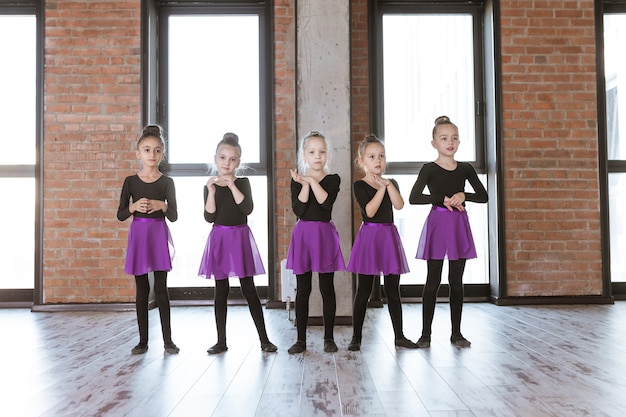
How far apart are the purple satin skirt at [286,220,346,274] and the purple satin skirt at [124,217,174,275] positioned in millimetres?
713

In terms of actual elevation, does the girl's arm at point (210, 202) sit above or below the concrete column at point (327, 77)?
below

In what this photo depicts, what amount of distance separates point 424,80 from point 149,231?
3.21 meters

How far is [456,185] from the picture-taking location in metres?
3.22

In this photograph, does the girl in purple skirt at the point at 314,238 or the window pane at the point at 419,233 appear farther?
the window pane at the point at 419,233

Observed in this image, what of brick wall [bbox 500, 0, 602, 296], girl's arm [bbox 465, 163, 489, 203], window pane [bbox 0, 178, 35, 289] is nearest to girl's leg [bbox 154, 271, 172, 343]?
girl's arm [bbox 465, 163, 489, 203]

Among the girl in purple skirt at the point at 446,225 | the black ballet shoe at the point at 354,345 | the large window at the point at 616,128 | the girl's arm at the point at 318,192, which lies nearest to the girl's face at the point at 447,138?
the girl in purple skirt at the point at 446,225

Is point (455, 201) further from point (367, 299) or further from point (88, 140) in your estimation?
point (88, 140)

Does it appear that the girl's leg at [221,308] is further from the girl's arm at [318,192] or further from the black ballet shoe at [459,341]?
the black ballet shoe at [459,341]

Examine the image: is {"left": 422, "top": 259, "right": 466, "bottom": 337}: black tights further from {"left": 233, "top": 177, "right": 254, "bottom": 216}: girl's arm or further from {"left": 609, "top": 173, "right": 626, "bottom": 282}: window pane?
{"left": 609, "top": 173, "right": 626, "bottom": 282}: window pane

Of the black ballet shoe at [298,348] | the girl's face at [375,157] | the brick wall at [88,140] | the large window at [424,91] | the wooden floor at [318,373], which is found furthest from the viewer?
the large window at [424,91]

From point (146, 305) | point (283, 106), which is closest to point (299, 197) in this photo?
point (146, 305)

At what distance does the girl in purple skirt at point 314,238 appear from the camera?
3.01m

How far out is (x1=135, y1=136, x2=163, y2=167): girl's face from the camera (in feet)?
10.1

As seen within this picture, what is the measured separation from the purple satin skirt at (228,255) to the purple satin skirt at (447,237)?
3.27 ft
